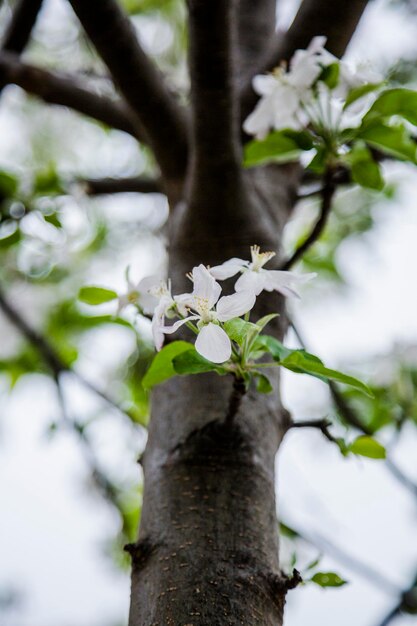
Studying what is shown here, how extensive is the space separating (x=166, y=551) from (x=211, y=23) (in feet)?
1.56

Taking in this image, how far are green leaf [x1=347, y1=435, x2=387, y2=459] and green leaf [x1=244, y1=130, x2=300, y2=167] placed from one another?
11.8 inches

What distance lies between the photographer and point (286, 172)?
0.92 meters

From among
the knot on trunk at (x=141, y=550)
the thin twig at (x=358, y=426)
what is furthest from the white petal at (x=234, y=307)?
the thin twig at (x=358, y=426)

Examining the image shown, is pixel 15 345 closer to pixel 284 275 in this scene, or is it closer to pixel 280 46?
pixel 280 46

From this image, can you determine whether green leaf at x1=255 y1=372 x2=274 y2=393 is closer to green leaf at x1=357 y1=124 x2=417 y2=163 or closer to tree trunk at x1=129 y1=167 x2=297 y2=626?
tree trunk at x1=129 y1=167 x2=297 y2=626

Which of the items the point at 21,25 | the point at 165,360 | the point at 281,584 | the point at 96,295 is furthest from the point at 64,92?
the point at 281,584

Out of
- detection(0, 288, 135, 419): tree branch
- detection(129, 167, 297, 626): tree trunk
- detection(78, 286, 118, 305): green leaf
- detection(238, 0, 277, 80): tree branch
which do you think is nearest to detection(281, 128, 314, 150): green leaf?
detection(129, 167, 297, 626): tree trunk

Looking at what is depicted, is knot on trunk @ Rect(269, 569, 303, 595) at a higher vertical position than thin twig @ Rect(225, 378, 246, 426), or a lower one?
lower

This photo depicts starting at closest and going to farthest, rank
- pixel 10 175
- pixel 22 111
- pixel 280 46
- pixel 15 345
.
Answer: pixel 280 46, pixel 10 175, pixel 15 345, pixel 22 111

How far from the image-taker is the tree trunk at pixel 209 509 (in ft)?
1.55

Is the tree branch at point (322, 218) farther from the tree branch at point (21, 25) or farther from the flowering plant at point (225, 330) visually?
the tree branch at point (21, 25)

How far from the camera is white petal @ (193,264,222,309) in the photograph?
43 centimetres

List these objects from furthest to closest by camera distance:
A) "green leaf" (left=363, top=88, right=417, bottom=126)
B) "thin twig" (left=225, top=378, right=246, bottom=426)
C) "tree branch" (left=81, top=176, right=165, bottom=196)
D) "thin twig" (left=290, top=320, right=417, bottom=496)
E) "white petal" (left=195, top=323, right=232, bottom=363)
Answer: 1. "tree branch" (left=81, top=176, right=165, bottom=196)
2. "thin twig" (left=290, top=320, right=417, bottom=496)
3. "green leaf" (left=363, top=88, right=417, bottom=126)
4. "thin twig" (left=225, top=378, right=246, bottom=426)
5. "white petal" (left=195, top=323, right=232, bottom=363)

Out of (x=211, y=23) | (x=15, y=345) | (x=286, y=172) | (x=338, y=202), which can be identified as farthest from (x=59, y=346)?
(x=211, y=23)
